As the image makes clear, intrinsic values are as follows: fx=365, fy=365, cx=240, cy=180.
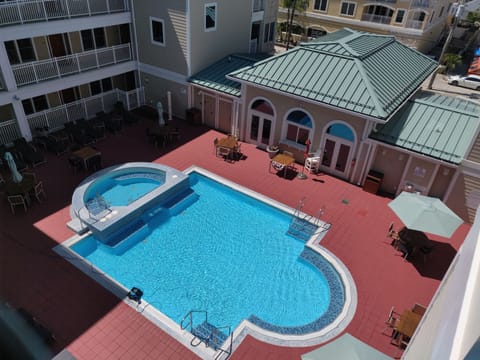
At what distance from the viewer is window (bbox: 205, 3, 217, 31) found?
20.8m

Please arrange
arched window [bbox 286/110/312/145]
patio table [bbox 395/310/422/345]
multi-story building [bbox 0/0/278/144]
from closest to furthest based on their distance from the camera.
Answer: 1. patio table [bbox 395/310/422/345]
2. multi-story building [bbox 0/0/278/144]
3. arched window [bbox 286/110/312/145]

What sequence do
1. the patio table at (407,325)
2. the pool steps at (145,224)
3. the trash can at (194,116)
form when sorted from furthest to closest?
the trash can at (194,116), the pool steps at (145,224), the patio table at (407,325)

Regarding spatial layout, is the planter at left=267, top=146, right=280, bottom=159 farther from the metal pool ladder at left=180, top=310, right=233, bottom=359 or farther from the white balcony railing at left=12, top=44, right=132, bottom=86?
the white balcony railing at left=12, top=44, right=132, bottom=86

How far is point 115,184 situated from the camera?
17.8m

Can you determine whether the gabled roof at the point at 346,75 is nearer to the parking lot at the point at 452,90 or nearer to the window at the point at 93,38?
the window at the point at 93,38

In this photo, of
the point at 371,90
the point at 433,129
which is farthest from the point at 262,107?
the point at 433,129

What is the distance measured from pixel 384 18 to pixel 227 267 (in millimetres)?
35373

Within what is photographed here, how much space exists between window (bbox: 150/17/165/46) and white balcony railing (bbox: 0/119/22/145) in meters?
9.05

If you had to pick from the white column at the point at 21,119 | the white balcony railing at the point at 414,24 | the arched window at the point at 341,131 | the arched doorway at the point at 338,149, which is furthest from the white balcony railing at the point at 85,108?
the white balcony railing at the point at 414,24

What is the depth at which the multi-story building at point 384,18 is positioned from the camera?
121 ft

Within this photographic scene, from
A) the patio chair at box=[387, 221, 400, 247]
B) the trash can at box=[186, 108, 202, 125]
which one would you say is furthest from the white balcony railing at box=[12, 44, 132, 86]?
the patio chair at box=[387, 221, 400, 247]

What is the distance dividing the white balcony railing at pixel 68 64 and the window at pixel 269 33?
10142 mm

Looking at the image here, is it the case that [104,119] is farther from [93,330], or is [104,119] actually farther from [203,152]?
[93,330]

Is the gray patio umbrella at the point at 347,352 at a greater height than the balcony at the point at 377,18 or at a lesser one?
lesser
